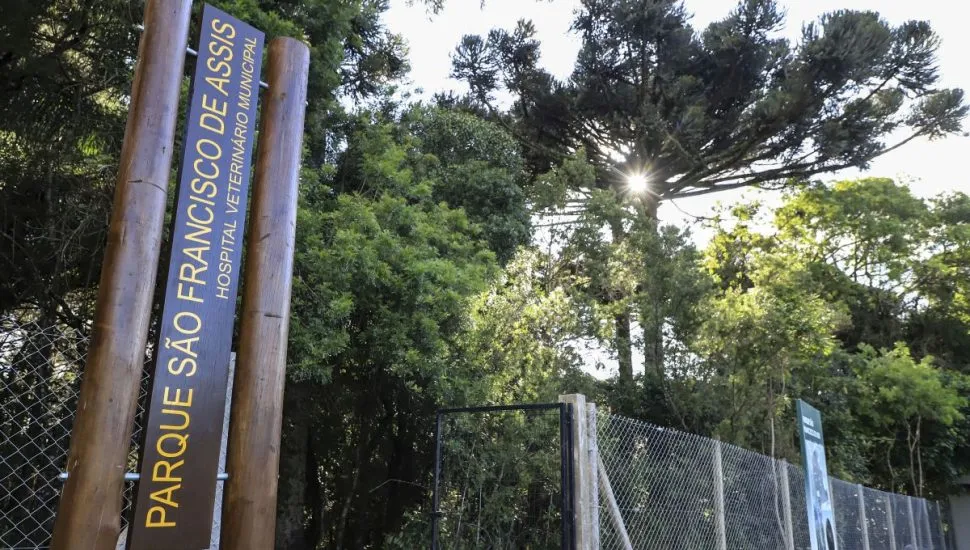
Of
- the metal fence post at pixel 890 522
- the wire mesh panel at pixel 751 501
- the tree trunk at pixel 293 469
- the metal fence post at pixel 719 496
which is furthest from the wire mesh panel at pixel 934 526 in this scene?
the tree trunk at pixel 293 469

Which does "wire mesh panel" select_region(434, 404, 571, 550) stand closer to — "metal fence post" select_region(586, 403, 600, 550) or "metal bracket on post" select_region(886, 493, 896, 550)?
"metal fence post" select_region(586, 403, 600, 550)

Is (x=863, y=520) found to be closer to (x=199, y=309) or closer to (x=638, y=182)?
(x=199, y=309)

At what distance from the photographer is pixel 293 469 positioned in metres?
9.87

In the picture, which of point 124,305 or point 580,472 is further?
point 580,472

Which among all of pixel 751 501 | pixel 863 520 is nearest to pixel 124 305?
pixel 751 501

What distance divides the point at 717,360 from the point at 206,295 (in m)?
8.67

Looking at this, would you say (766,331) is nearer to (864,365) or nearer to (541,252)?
(541,252)

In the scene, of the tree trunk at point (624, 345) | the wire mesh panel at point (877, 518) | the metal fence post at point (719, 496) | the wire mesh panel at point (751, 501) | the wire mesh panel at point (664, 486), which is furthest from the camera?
the tree trunk at point (624, 345)

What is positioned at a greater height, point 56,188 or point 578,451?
point 56,188

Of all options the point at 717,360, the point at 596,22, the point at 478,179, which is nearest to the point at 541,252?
the point at 478,179

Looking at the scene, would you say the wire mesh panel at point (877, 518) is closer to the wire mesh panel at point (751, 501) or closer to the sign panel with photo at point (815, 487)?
the sign panel with photo at point (815, 487)

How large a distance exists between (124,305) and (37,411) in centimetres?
305

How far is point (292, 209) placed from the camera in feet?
11.8

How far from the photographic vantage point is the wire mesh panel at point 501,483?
6.96 meters
